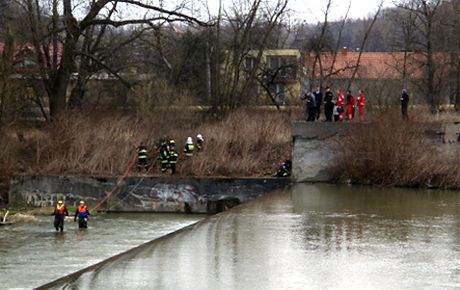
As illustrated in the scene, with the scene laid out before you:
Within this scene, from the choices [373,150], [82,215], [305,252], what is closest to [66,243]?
[82,215]

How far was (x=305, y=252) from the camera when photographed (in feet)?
51.3

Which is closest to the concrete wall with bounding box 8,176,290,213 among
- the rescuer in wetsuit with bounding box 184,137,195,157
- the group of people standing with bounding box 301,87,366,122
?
the rescuer in wetsuit with bounding box 184,137,195,157

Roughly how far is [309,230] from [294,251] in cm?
279

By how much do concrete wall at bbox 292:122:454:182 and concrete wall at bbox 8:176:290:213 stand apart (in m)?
0.77

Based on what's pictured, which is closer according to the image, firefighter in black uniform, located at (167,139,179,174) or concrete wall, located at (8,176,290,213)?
concrete wall, located at (8,176,290,213)

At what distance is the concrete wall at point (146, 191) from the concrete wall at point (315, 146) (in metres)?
0.77

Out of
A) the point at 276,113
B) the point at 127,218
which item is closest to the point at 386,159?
the point at 127,218

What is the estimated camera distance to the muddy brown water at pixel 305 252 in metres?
13.2

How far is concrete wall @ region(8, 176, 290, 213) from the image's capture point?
1171 inches

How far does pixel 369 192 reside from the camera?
2597 cm

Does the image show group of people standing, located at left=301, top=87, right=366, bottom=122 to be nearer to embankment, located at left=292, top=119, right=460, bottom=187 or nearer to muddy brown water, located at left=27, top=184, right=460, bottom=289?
embankment, located at left=292, top=119, right=460, bottom=187

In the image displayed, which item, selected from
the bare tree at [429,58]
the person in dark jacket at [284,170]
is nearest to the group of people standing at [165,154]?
the person in dark jacket at [284,170]

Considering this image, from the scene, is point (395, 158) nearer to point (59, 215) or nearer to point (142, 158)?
point (142, 158)

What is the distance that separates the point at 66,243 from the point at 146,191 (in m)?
7.88
